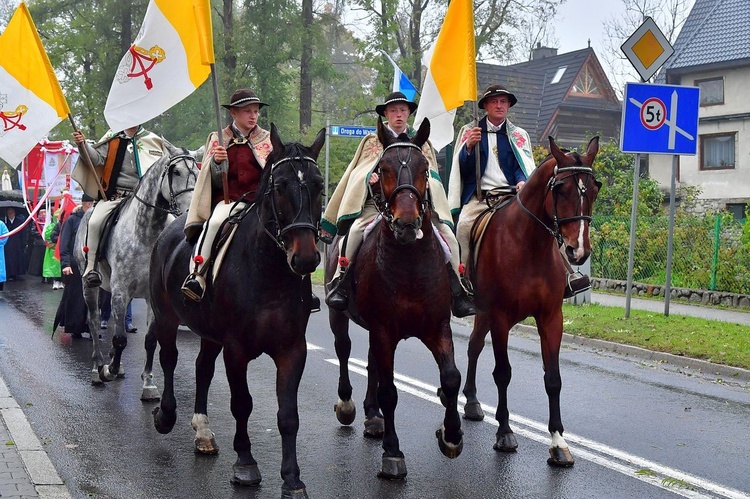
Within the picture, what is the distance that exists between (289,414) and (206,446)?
154 centimetres

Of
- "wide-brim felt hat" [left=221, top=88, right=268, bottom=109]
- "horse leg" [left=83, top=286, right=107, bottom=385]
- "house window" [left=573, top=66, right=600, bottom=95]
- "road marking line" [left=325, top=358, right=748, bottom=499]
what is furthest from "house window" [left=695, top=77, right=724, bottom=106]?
"wide-brim felt hat" [left=221, top=88, right=268, bottom=109]

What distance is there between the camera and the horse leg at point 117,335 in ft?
32.6

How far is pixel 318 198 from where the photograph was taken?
6117mm

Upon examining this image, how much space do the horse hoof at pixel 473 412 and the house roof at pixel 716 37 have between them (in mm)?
34053

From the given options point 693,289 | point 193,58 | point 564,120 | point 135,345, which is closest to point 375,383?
point 193,58

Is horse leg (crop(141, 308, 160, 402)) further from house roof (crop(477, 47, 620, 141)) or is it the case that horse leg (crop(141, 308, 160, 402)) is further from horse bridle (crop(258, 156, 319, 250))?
house roof (crop(477, 47, 620, 141))

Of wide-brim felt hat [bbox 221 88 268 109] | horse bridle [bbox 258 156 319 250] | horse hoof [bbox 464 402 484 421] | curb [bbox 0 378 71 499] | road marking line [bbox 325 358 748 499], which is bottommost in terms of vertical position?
curb [bbox 0 378 71 499]

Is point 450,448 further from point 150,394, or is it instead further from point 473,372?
point 150,394

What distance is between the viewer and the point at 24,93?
10258 millimetres

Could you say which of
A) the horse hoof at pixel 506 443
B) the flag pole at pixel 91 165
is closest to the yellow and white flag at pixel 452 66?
the horse hoof at pixel 506 443

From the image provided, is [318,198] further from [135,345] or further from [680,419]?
[135,345]

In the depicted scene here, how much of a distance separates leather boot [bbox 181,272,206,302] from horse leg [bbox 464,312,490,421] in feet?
8.77

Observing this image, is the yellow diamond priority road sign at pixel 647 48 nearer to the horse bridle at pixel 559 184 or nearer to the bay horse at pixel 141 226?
the bay horse at pixel 141 226

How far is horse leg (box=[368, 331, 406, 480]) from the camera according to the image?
6695 mm
